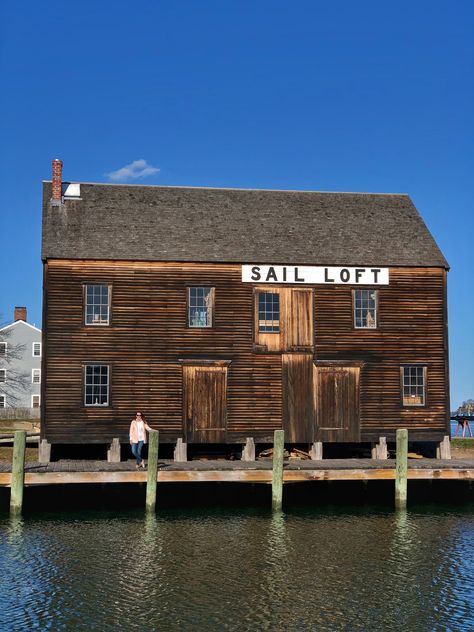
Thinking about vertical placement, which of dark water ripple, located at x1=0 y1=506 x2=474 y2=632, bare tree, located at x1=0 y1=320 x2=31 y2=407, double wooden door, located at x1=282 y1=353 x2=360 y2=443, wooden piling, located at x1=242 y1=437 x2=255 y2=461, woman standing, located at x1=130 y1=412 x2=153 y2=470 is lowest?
dark water ripple, located at x1=0 y1=506 x2=474 y2=632

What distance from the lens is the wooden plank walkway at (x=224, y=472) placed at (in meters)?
23.1

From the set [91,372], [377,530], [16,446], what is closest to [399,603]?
[377,530]

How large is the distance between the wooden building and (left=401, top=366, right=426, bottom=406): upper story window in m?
0.04

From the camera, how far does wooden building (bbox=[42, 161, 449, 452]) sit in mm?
28953

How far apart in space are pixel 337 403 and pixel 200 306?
20.3 ft

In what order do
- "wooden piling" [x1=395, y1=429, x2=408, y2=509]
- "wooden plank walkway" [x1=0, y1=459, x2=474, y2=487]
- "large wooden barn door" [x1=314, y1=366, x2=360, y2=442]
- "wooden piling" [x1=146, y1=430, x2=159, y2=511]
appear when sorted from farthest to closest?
"large wooden barn door" [x1=314, y1=366, x2=360, y2=442], "wooden piling" [x1=395, y1=429, x2=408, y2=509], "wooden piling" [x1=146, y1=430, x2=159, y2=511], "wooden plank walkway" [x1=0, y1=459, x2=474, y2=487]

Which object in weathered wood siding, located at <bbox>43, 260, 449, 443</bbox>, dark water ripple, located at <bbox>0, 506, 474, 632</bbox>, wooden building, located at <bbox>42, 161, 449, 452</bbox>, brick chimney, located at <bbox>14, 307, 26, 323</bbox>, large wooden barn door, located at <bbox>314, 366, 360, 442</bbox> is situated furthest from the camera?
brick chimney, located at <bbox>14, 307, 26, 323</bbox>

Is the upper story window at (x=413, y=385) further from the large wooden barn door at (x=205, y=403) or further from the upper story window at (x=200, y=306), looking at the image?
the upper story window at (x=200, y=306)

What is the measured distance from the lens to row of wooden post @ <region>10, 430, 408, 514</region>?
74.0 ft

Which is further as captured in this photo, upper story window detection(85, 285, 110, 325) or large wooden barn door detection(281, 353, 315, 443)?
large wooden barn door detection(281, 353, 315, 443)

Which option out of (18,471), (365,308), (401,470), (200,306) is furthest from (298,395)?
(18,471)

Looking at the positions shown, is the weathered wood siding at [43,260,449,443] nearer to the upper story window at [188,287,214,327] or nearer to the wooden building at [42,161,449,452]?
the wooden building at [42,161,449,452]

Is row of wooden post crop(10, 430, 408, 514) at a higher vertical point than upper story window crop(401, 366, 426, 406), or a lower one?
lower

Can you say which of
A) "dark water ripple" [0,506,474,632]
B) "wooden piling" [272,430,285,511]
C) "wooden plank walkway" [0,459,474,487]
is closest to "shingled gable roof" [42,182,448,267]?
"wooden plank walkway" [0,459,474,487]
